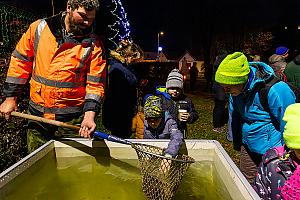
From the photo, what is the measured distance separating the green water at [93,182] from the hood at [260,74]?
0.83 m

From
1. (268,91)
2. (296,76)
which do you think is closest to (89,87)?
(268,91)

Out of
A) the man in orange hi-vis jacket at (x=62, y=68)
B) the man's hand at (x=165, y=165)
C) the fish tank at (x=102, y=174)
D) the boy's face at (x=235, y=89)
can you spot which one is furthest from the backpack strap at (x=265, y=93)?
the man in orange hi-vis jacket at (x=62, y=68)

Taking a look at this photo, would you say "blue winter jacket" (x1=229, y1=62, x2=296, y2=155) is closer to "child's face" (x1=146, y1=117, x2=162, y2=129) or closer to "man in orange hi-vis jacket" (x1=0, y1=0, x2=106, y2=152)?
"child's face" (x1=146, y1=117, x2=162, y2=129)

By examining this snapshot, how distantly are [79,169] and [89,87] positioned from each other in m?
0.74

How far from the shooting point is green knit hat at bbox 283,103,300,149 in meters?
1.96

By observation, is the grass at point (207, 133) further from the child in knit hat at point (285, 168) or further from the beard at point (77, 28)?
the beard at point (77, 28)

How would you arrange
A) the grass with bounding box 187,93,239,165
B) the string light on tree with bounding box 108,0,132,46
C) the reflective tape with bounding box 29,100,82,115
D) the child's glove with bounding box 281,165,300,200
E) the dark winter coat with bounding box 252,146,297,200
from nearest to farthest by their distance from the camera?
the child's glove with bounding box 281,165,300,200 < the dark winter coat with bounding box 252,146,297,200 < the reflective tape with bounding box 29,100,82,115 < the grass with bounding box 187,93,239,165 < the string light on tree with bounding box 108,0,132,46

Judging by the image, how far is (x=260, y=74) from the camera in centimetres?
292

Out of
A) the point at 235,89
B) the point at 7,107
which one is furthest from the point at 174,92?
the point at 7,107

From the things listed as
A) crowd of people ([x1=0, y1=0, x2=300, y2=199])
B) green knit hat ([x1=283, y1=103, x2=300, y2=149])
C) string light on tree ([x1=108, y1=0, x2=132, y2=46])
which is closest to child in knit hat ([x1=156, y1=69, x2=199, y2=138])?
crowd of people ([x1=0, y1=0, x2=300, y2=199])

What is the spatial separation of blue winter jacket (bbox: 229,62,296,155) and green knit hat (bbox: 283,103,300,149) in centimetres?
66

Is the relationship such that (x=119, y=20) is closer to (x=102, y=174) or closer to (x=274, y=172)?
(x=102, y=174)

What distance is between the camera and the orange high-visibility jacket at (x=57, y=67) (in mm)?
2914

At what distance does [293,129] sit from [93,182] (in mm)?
1611
